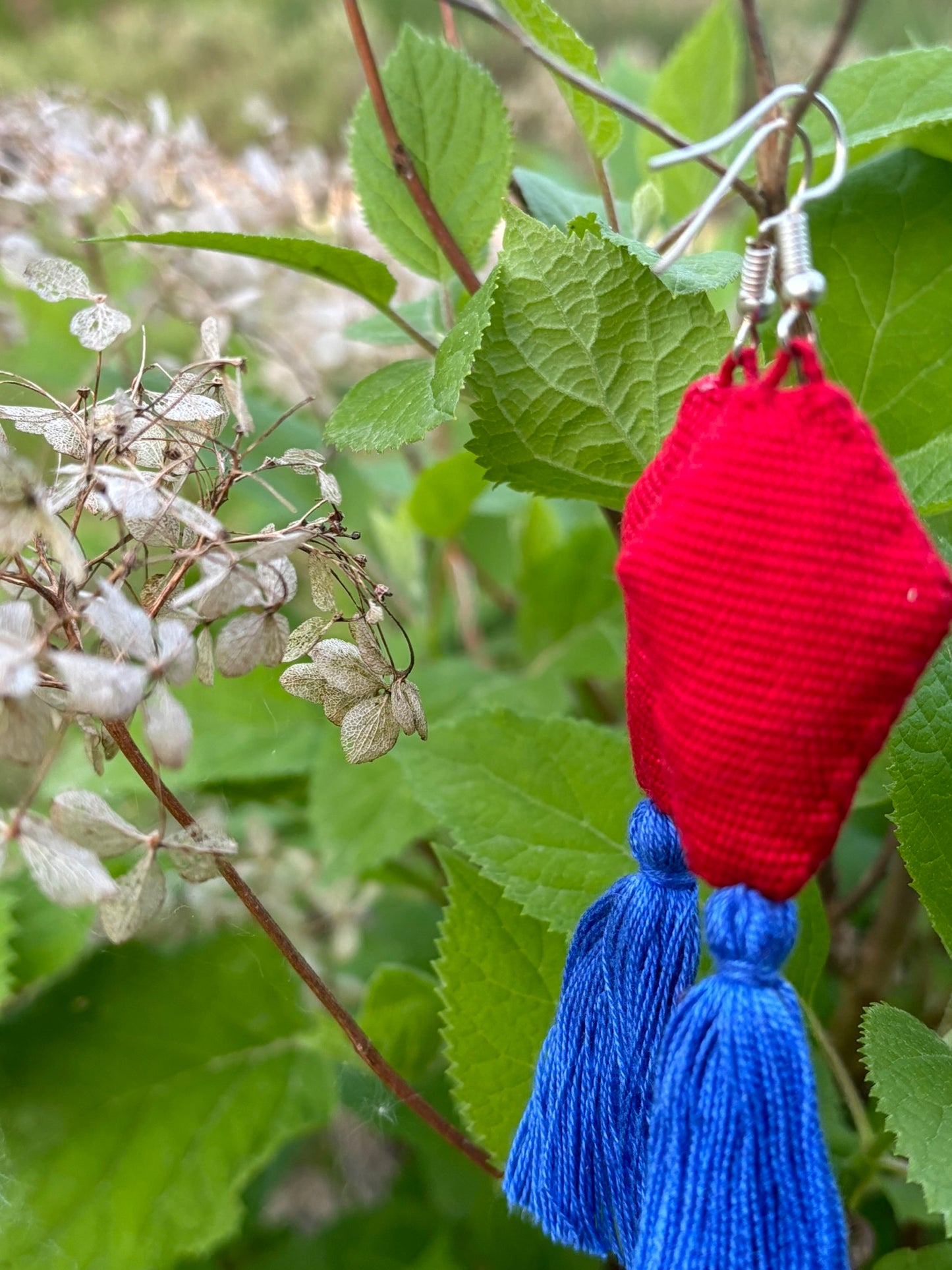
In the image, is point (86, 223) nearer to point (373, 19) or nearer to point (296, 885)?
point (296, 885)

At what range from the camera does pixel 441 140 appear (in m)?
0.36

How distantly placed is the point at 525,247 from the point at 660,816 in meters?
0.15

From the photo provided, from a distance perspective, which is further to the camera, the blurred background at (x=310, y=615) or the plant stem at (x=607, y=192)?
the blurred background at (x=310, y=615)

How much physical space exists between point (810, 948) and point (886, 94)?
1.00 ft

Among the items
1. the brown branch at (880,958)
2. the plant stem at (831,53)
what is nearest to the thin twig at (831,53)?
the plant stem at (831,53)

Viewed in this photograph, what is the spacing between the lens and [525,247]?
285mm

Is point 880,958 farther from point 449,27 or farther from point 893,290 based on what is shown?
point 449,27

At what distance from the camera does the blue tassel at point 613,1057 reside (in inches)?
10.2

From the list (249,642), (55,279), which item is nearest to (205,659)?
(249,642)

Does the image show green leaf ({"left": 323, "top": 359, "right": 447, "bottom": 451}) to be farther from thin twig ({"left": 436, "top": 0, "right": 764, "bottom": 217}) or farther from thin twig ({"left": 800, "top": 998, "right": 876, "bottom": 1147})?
thin twig ({"left": 800, "top": 998, "right": 876, "bottom": 1147})

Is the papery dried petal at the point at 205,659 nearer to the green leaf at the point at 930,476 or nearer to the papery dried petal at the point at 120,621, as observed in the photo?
the papery dried petal at the point at 120,621

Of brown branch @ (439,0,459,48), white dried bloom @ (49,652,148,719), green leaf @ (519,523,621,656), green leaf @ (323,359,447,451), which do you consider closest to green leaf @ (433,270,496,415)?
green leaf @ (323,359,447,451)

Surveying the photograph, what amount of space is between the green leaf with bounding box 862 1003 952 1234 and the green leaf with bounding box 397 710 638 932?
98 millimetres

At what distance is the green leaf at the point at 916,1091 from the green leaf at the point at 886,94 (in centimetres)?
28
